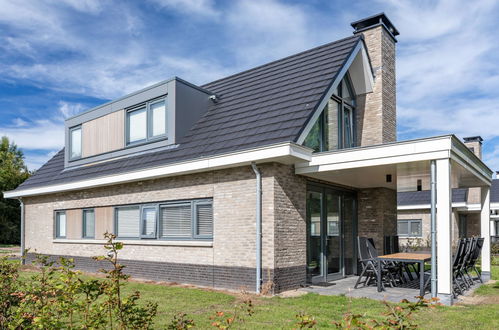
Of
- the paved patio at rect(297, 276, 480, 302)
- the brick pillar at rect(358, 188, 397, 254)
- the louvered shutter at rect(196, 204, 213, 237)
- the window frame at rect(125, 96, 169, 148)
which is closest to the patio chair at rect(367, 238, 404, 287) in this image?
the paved patio at rect(297, 276, 480, 302)

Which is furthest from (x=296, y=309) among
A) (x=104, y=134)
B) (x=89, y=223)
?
(x=104, y=134)

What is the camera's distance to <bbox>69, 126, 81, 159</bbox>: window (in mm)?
15984

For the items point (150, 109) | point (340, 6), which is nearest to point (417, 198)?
point (340, 6)

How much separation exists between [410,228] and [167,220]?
61.0ft

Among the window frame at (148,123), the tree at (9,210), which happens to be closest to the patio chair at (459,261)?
the window frame at (148,123)

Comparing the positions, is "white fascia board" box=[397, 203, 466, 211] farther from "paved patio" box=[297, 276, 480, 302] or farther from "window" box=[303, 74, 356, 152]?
"paved patio" box=[297, 276, 480, 302]

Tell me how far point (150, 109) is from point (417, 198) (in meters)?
18.5

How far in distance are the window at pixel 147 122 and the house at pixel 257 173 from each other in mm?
46

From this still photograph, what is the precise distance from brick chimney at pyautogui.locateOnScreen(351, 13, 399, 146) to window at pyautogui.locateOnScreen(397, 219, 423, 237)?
13726mm

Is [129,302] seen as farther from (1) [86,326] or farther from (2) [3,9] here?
(2) [3,9]

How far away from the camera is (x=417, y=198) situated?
26.0m

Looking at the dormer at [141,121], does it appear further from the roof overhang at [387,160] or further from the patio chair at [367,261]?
the patio chair at [367,261]

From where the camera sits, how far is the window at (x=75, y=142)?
16.0 metres

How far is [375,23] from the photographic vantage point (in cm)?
1350
